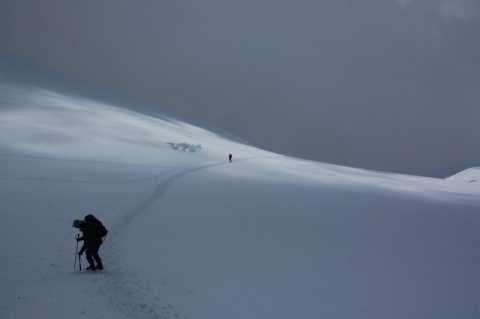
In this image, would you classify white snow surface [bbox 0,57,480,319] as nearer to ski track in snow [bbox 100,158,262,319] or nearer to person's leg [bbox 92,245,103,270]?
ski track in snow [bbox 100,158,262,319]

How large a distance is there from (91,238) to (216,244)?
5.36 meters

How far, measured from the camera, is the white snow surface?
404 inches

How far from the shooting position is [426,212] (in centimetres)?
2620

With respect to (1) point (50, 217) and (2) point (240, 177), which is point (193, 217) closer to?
(1) point (50, 217)

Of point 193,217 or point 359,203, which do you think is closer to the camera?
point 193,217

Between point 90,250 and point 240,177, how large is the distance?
822 inches

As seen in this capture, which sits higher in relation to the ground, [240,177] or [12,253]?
[240,177]

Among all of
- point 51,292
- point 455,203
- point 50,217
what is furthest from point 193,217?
point 455,203

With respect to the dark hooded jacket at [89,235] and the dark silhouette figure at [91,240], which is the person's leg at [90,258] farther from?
the dark hooded jacket at [89,235]

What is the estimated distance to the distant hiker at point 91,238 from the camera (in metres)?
11.3

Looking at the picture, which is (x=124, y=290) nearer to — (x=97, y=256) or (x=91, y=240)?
(x=97, y=256)

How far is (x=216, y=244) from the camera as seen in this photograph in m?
15.4

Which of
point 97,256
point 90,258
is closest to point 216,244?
point 97,256

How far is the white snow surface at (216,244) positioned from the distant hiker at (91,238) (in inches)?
15.6
